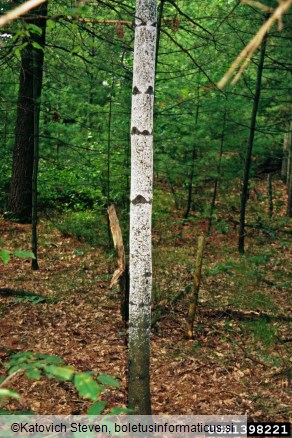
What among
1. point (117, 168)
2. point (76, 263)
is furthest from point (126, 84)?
point (76, 263)

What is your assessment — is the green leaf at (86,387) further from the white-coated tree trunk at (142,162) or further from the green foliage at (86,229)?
the green foliage at (86,229)

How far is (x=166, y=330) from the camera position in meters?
6.96

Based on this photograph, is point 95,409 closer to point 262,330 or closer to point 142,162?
point 142,162

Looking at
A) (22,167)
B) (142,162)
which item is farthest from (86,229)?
(142,162)

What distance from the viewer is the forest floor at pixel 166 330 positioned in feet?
16.6

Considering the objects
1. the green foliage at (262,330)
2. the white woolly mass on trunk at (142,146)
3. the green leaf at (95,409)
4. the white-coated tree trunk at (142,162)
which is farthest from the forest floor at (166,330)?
the green leaf at (95,409)

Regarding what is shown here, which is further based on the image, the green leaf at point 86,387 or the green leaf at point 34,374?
the green leaf at point 34,374

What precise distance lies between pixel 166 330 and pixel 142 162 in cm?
408

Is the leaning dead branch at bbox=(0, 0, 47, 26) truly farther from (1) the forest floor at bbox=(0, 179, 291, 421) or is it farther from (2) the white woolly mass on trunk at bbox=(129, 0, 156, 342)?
(1) the forest floor at bbox=(0, 179, 291, 421)

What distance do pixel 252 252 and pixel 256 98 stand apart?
4272 millimetres

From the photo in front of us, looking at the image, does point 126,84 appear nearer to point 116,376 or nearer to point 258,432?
point 116,376

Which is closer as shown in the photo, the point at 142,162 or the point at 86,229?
the point at 142,162

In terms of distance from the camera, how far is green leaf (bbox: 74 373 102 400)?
2078mm

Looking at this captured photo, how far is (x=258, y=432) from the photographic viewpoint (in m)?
4.46
